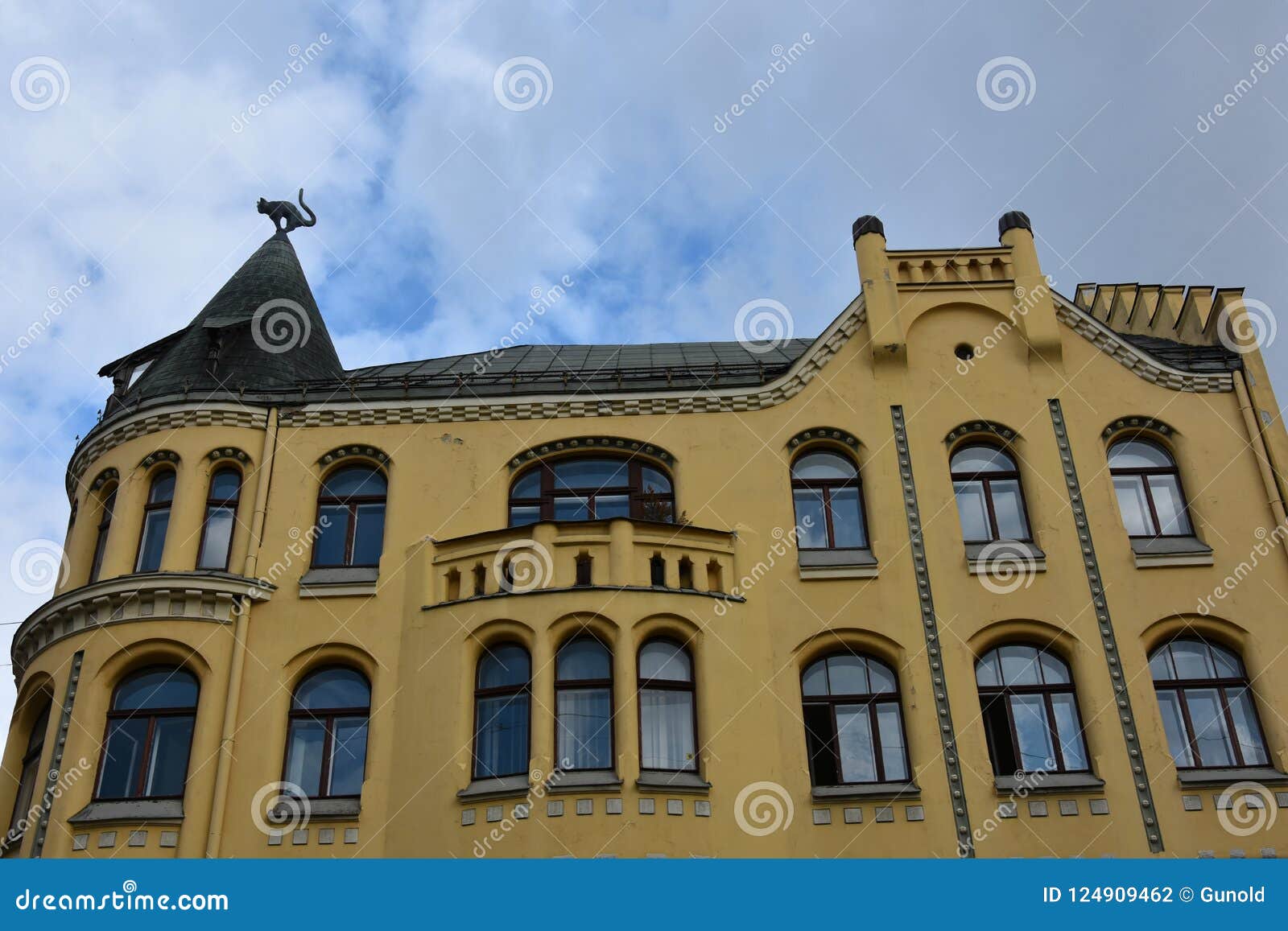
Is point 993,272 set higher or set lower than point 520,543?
higher

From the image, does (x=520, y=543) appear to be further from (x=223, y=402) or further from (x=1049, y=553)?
(x=1049, y=553)

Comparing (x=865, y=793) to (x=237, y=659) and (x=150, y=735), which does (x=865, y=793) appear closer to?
(x=237, y=659)

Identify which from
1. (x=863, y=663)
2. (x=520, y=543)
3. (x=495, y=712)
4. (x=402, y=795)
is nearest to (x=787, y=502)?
(x=863, y=663)

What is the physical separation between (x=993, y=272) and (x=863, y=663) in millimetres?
7699

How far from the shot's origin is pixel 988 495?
20.5m

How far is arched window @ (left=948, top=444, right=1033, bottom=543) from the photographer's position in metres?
20.2

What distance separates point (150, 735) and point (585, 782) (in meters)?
6.42

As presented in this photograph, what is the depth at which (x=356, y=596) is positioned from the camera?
19422mm

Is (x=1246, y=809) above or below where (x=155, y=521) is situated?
below

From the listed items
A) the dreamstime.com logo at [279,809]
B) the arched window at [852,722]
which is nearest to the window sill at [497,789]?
the dreamstime.com logo at [279,809]
